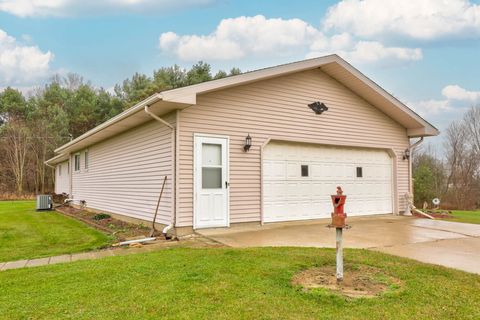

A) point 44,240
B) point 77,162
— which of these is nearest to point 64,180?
point 77,162

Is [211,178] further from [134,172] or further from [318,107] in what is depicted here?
[318,107]

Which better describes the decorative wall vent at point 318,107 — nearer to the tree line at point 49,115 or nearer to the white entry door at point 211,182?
the white entry door at point 211,182

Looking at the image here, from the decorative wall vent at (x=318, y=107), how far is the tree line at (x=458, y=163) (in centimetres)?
1483

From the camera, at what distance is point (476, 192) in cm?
2320

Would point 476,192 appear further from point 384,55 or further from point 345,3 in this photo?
point 345,3

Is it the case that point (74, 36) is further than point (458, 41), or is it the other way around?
point (74, 36)

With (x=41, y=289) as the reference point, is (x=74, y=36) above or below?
above

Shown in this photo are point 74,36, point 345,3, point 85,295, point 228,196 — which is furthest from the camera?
point 74,36

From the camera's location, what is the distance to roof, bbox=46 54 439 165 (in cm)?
663

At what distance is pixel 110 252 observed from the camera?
571cm

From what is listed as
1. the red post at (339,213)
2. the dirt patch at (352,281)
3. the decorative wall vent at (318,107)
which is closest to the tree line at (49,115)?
the decorative wall vent at (318,107)

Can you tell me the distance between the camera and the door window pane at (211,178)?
7316 millimetres

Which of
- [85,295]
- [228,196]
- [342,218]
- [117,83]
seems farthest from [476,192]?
[117,83]

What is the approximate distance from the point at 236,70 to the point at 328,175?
1857cm
